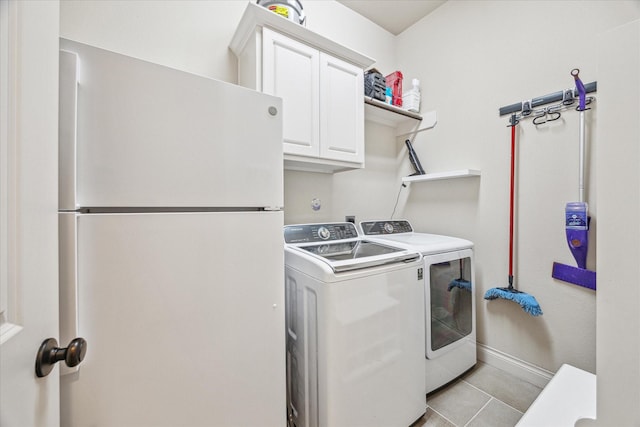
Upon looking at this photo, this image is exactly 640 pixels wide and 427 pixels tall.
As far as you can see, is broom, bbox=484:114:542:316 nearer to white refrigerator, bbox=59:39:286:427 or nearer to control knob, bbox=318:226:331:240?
control knob, bbox=318:226:331:240

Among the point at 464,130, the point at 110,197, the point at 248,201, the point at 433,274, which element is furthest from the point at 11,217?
the point at 464,130

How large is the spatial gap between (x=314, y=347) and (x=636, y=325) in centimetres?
105

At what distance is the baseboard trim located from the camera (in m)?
1.69

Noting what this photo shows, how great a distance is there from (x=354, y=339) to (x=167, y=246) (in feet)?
2.93

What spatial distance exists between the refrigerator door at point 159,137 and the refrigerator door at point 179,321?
9 cm

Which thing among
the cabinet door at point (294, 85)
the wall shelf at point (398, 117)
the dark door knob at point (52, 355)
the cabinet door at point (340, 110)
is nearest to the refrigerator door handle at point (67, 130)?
the dark door knob at point (52, 355)

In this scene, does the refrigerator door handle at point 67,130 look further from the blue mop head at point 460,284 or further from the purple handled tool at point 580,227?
the purple handled tool at point 580,227

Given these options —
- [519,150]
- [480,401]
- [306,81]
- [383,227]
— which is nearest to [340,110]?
[306,81]

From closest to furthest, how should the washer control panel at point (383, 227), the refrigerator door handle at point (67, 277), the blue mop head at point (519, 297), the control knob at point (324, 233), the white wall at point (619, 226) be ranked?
the white wall at point (619, 226)
the refrigerator door handle at point (67, 277)
the blue mop head at point (519, 297)
the control knob at point (324, 233)
the washer control panel at point (383, 227)

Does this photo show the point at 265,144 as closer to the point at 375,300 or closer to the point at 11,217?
the point at 11,217

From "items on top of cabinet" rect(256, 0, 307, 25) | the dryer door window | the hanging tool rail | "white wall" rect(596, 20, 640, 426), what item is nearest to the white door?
"white wall" rect(596, 20, 640, 426)

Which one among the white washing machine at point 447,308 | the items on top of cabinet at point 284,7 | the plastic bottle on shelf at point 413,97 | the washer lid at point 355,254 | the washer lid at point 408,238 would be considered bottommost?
the white washing machine at point 447,308

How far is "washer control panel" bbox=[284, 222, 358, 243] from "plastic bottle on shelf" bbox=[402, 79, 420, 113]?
1.39m

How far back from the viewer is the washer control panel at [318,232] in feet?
5.43
